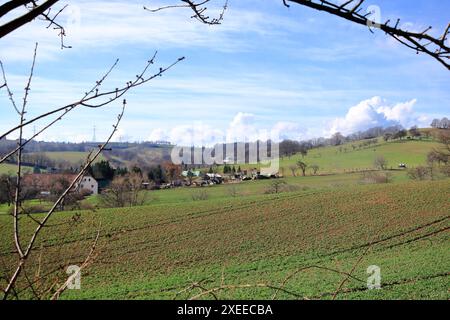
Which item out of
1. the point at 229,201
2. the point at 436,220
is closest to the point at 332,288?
the point at 436,220

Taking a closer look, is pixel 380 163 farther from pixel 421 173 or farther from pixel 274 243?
pixel 274 243

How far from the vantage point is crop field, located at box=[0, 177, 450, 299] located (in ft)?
49.0

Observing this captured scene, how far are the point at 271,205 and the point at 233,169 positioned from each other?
25091 mm

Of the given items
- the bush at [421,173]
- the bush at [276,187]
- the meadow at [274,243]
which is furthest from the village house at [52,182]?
the bush at [421,173]

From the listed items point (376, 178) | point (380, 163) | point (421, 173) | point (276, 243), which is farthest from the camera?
point (380, 163)

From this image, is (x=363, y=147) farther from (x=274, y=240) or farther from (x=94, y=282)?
(x=94, y=282)

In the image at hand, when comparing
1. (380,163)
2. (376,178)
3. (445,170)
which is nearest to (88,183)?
(445,170)

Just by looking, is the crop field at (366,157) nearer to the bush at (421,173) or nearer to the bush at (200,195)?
the bush at (421,173)

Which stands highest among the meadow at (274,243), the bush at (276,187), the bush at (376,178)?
the bush at (376,178)

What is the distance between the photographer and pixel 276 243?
2323 cm

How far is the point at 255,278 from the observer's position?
17.1 meters

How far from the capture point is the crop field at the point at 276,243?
14945 millimetres
